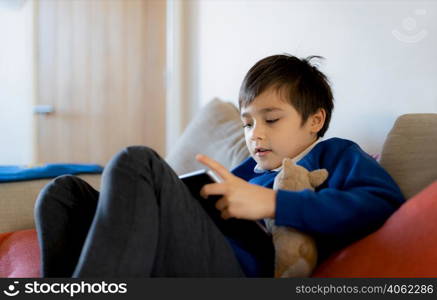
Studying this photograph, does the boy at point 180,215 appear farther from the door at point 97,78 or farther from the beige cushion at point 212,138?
the door at point 97,78

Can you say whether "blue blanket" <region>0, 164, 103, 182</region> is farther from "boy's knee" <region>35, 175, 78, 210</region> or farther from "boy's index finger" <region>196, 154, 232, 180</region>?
"boy's index finger" <region>196, 154, 232, 180</region>

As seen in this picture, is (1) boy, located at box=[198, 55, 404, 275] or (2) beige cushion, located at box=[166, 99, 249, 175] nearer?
(1) boy, located at box=[198, 55, 404, 275]

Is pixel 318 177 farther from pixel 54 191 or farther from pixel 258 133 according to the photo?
pixel 54 191

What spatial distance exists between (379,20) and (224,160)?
2.20 ft

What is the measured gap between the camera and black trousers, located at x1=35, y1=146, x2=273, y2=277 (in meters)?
0.88

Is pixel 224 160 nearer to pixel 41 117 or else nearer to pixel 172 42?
pixel 172 42

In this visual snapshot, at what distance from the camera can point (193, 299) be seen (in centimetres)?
90

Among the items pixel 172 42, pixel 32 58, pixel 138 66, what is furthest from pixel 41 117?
pixel 172 42

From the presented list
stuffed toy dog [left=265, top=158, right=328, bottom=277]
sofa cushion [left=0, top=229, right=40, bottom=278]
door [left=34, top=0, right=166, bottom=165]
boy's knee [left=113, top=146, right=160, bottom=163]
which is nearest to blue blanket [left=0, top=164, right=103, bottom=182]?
sofa cushion [left=0, top=229, right=40, bottom=278]

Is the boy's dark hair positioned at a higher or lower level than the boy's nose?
higher

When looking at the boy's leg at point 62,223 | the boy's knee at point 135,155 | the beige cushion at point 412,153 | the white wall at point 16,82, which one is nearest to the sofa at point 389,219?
the beige cushion at point 412,153

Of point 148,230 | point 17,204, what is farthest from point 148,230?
point 17,204

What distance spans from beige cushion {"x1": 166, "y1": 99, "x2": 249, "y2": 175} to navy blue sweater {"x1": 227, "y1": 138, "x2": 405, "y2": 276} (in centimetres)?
69

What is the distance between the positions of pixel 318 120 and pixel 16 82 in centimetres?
225
